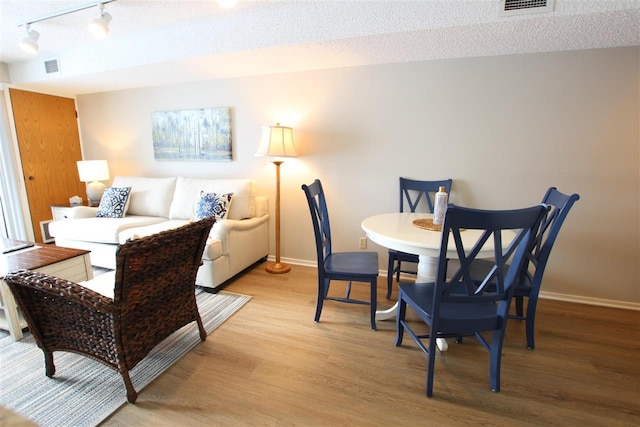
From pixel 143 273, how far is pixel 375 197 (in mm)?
2110

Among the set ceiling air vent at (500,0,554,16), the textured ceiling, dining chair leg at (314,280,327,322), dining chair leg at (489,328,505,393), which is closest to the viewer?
dining chair leg at (489,328,505,393)

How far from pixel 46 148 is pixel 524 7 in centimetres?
518

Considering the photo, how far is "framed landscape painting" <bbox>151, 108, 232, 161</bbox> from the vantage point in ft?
11.1

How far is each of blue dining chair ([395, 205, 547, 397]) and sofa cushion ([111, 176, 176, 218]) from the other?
2.95m

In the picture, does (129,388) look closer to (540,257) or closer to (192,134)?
(540,257)

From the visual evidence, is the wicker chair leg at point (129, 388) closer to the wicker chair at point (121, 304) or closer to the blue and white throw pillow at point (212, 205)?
the wicker chair at point (121, 304)

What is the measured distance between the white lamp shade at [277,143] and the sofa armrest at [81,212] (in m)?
2.17

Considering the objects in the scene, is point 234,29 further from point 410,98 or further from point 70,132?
point 70,132

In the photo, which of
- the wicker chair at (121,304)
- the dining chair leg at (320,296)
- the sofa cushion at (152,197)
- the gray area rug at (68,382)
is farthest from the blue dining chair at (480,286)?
the sofa cushion at (152,197)

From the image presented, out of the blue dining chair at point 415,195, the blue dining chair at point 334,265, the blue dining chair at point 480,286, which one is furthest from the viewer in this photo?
the blue dining chair at point 415,195

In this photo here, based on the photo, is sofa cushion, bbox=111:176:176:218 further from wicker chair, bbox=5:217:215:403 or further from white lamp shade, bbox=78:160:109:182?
wicker chair, bbox=5:217:215:403

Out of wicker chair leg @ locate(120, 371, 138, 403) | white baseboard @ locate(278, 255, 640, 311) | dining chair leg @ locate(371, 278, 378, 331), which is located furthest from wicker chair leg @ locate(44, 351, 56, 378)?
white baseboard @ locate(278, 255, 640, 311)

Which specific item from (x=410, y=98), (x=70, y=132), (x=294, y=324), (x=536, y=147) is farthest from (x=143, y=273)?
(x=70, y=132)

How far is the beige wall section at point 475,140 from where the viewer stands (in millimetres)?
2311
